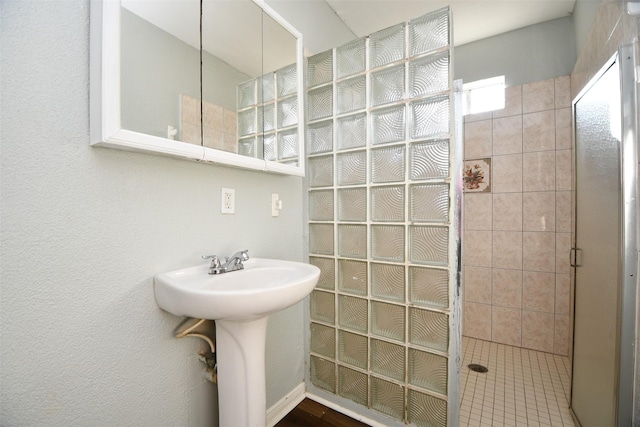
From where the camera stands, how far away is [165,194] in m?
1.06

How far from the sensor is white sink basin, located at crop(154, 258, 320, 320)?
0.86m

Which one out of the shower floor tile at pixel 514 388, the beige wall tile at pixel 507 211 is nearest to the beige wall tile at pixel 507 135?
the beige wall tile at pixel 507 211

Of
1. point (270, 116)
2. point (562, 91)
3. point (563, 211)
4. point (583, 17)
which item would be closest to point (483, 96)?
point (562, 91)

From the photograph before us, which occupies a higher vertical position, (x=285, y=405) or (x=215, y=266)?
(x=215, y=266)

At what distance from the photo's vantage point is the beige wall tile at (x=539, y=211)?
7.55 feet

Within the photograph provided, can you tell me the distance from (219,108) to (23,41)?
1.90 feet

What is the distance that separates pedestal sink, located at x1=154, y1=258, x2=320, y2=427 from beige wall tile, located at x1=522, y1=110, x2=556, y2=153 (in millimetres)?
2281

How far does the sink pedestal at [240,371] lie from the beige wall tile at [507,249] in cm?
227

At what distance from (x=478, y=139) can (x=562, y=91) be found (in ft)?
2.15

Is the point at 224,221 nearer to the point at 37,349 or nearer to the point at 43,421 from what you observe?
the point at 37,349

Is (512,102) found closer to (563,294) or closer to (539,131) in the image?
(539,131)

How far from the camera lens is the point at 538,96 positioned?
2354 millimetres

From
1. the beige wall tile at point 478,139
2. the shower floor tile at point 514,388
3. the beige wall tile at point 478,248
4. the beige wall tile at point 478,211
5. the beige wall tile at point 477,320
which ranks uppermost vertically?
the beige wall tile at point 478,139

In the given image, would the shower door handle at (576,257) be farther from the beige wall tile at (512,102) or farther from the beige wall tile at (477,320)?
the beige wall tile at (512,102)
